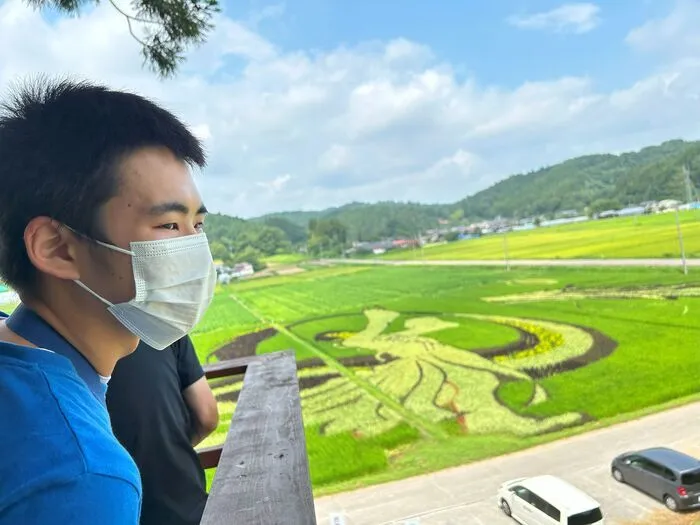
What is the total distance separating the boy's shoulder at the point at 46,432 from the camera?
1.21ft

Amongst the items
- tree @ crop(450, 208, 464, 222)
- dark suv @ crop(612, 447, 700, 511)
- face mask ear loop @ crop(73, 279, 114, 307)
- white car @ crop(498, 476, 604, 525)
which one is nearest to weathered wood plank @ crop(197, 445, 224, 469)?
face mask ear loop @ crop(73, 279, 114, 307)

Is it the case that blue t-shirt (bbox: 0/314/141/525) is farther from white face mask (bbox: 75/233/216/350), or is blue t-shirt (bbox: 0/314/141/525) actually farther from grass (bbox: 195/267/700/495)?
grass (bbox: 195/267/700/495)

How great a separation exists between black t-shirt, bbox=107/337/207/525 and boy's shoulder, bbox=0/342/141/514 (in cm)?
55

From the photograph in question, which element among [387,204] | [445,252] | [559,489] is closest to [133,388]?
[559,489]

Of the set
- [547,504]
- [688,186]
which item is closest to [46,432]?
[547,504]

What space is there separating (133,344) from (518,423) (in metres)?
6.32

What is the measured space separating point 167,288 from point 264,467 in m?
0.29

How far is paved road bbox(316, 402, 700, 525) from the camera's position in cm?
391

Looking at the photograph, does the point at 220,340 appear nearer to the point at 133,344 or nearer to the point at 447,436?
the point at 447,436

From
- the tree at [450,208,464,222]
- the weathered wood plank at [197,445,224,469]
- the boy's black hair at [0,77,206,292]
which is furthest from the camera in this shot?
the tree at [450,208,464,222]

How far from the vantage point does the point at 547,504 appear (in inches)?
134

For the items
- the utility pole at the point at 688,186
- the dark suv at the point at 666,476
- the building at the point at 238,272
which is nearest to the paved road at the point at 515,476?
the dark suv at the point at 666,476

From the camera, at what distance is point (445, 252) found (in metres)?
28.6

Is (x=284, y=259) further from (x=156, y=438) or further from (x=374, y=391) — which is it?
(x=156, y=438)
